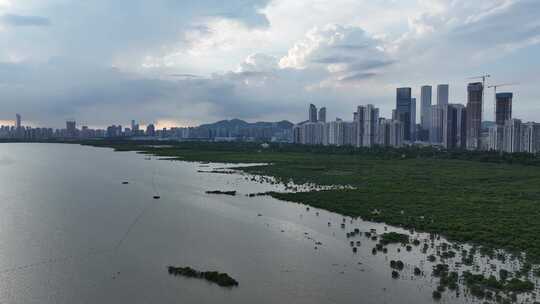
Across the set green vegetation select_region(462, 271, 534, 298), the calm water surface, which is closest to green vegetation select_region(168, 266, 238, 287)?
the calm water surface

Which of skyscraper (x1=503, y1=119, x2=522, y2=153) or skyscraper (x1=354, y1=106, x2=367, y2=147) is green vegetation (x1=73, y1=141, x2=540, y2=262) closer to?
skyscraper (x1=503, y1=119, x2=522, y2=153)

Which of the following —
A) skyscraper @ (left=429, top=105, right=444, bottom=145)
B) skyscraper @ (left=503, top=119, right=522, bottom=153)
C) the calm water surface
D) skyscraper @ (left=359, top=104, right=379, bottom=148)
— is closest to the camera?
the calm water surface

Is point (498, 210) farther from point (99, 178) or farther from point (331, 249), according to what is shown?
point (99, 178)

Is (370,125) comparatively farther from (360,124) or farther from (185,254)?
(185,254)

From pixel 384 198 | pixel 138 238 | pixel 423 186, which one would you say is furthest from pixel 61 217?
pixel 423 186

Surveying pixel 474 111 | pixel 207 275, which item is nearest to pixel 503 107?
pixel 474 111

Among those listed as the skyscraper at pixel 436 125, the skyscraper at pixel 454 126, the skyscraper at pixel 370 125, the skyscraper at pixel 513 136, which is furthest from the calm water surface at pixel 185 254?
the skyscraper at pixel 436 125
